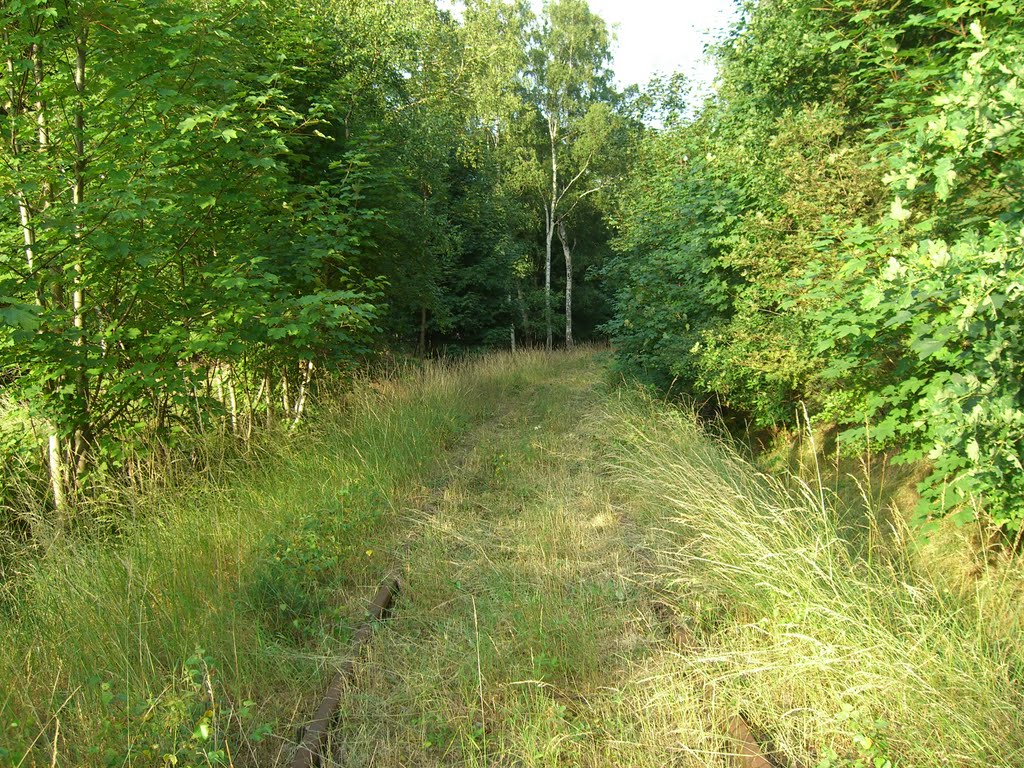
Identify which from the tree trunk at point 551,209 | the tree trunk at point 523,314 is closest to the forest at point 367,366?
the tree trunk at point 523,314

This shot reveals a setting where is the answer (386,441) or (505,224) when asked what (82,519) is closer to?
(386,441)

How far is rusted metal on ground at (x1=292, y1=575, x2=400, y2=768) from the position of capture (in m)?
2.70

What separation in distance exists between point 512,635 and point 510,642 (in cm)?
8

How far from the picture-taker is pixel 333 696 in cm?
309

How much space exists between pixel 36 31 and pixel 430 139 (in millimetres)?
13235

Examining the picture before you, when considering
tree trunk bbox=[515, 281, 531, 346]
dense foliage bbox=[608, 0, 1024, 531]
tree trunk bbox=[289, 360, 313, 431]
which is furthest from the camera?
tree trunk bbox=[515, 281, 531, 346]

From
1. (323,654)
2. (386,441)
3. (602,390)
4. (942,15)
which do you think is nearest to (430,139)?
(602,390)

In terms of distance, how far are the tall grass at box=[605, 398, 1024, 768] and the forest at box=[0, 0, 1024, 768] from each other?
3cm

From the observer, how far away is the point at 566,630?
350 centimetres

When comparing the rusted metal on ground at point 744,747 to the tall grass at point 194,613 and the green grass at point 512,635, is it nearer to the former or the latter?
the green grass at point 512,635

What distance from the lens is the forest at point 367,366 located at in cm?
309

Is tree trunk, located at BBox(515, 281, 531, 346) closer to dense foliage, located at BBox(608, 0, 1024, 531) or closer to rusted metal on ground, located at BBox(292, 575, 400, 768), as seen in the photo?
dense foliage, located at BBox(608, 0, 1024, 531)

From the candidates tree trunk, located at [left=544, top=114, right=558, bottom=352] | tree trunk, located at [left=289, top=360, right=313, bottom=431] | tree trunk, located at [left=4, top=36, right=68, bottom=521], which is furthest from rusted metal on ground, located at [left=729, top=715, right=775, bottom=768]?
tree trunk, located at [left=544, top=114, right=558, bottom=352]

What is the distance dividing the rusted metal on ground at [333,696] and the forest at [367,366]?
0.59ft
